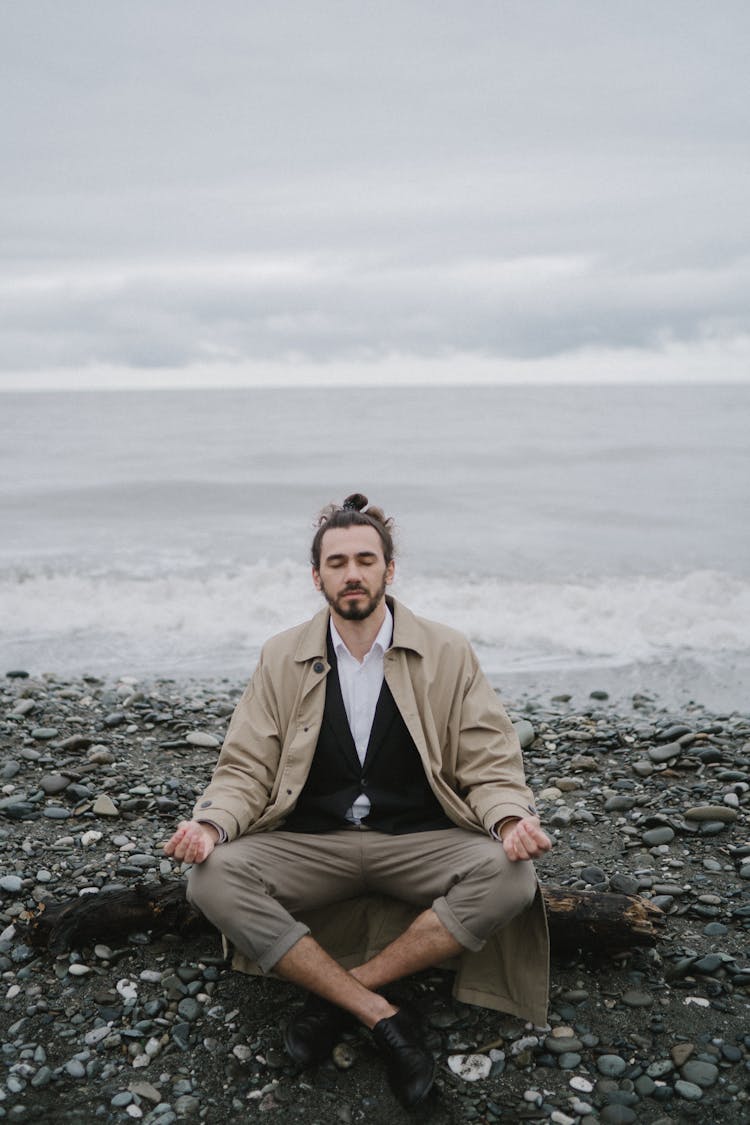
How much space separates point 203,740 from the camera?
8422 mm

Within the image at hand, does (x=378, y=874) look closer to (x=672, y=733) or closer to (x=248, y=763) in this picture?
(x=248, y=763)

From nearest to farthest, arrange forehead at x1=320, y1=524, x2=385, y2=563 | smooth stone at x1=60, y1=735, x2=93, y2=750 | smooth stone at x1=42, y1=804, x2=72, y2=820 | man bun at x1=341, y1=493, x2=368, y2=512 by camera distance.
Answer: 1. forehead at x1=320, y1=524, x2=385, y2=563
2. man bun at x1=341, y1=493, x2=368, y2=512
3. smooth stone at x1=42, y1=804, x2=72, y2=820
4. smooth stone at x1=60, y1=735, x2=93, y2=750

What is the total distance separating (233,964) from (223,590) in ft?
47.5

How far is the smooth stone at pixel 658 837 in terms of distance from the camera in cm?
625

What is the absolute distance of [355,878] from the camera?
→ 4.61 m

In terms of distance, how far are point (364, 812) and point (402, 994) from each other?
92 centimetres

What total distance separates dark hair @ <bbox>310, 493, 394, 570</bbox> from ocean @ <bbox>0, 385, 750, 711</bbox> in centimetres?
661

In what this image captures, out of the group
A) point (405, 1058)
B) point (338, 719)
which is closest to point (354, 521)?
point (338, 719)

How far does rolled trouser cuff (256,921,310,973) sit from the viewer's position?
13.5ft

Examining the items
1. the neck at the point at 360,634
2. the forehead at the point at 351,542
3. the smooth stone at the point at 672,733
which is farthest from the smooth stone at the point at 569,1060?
the smooth stone at the point at 672,733

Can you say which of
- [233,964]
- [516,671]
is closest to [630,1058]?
[233,964]

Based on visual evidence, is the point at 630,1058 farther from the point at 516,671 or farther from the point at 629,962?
the point at 516,671

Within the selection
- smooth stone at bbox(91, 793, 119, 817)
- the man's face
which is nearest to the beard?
the man's face

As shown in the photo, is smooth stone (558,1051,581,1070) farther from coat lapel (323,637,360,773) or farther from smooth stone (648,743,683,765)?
smooth stone (648,743,683,765)
